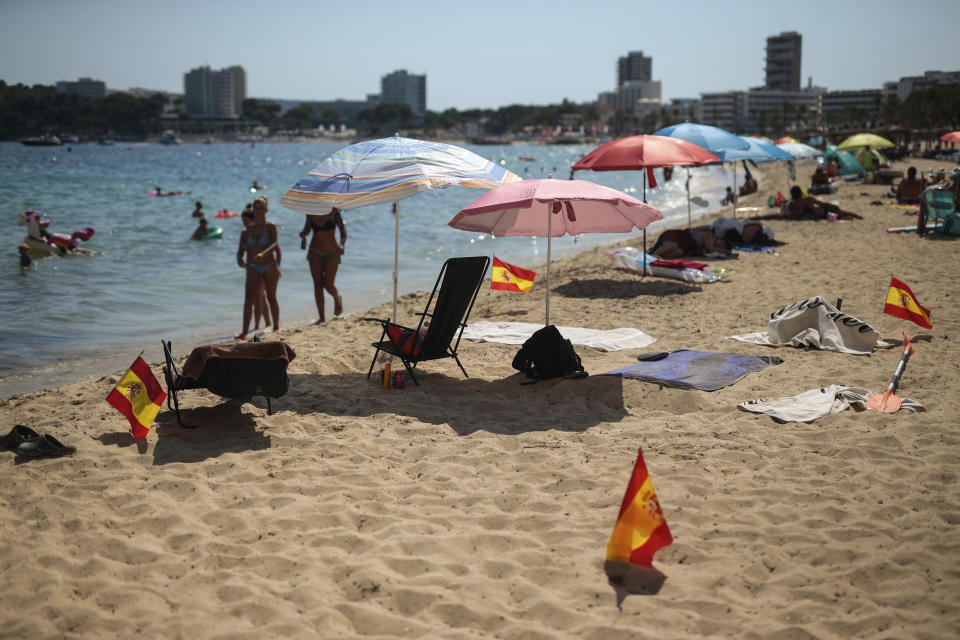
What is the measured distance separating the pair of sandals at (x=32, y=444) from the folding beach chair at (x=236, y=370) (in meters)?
0.71

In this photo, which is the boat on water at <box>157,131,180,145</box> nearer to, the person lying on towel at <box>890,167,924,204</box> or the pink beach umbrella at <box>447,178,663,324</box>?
the person lying on towel at <box>890,167,924,204</box>

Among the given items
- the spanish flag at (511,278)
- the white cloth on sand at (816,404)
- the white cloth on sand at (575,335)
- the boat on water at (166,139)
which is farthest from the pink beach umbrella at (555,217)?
the boat on water at (166,139)

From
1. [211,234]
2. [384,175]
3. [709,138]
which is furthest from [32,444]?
[211,234]

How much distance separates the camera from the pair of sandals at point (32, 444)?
181 inches

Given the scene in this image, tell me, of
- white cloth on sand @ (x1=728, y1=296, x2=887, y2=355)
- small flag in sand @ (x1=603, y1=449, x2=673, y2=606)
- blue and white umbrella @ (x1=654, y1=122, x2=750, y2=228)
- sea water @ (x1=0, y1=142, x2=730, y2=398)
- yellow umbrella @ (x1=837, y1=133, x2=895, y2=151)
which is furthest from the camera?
yellow umbrella @ (x1=837, y1=133, x2=895, y2=151)

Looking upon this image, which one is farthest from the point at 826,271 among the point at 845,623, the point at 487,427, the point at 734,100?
the point at 734,100

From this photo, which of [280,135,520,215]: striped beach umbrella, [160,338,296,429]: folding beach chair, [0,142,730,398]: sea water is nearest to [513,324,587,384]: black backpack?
[280,135,520,215]: striped beach umbrella

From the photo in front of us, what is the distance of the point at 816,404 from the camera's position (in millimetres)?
5281

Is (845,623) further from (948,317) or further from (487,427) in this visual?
(948,317)

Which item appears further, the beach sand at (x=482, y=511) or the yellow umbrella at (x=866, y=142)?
the yellow umbrella at (x=866, y=142)

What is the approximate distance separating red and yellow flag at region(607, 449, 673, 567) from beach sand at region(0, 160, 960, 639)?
138 mm

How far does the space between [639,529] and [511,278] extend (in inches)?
234

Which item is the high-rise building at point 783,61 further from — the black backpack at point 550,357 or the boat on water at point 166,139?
the black backpack at point 550,357

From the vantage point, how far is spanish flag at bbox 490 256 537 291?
8.98 m
